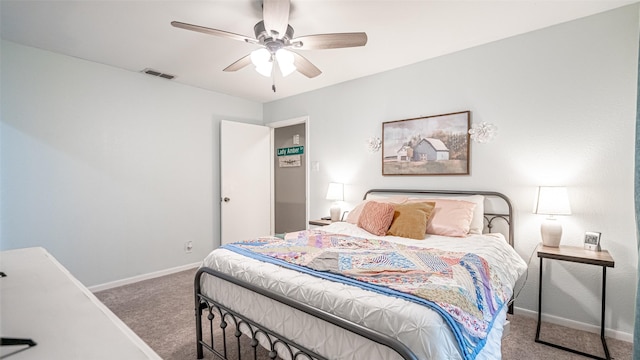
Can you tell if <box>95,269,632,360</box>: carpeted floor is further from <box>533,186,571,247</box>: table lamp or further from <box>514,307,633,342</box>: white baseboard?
<box>533,186,571,247</box>: table lamp

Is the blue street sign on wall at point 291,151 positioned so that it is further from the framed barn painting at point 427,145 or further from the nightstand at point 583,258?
the nightstand at point 583,258

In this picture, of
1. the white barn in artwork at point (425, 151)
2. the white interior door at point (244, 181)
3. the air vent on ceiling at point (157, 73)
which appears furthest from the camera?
the white interior door at point (244, 181)

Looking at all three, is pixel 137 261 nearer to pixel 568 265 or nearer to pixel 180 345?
pixel 180 345

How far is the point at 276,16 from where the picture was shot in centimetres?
190

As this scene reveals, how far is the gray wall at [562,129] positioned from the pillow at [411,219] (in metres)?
0.56

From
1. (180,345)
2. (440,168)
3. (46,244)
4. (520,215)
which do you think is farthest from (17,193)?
(520,215)

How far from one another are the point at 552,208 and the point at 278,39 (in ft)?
8.15

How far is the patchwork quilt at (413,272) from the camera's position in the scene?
1271mm

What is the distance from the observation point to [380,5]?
2189mm

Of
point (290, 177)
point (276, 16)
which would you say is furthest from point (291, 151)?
point (276, 16)

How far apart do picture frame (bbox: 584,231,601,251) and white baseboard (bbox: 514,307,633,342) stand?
2.14 ft

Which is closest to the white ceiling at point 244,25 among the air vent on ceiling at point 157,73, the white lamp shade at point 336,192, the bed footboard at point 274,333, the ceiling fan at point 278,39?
the air vent on ceiling at point 157,73

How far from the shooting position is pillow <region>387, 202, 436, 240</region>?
2.57 metres

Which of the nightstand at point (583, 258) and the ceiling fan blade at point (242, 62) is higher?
the ceiling fan blade at point (242, 62)
